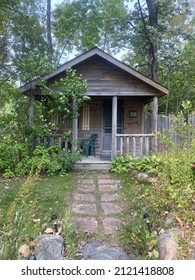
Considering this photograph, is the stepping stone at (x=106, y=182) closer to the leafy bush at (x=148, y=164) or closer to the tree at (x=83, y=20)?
the leafy bush at (x=148, y=164)

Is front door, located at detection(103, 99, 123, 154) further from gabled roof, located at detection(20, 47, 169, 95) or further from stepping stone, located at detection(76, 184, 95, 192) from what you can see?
stepping stone, located at detection(76, 184, 95, 192)

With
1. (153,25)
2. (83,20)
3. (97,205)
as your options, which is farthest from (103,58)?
(83,20)

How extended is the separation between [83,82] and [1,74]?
204 inches

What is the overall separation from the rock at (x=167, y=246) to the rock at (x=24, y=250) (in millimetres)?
1551

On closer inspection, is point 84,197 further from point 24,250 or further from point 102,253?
point 24,250

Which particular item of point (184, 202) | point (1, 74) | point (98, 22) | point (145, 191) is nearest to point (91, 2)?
point (98, 22)

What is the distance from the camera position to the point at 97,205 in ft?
15.2

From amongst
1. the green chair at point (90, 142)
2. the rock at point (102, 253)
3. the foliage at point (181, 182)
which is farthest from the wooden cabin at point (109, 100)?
the rock at point (102, 253)

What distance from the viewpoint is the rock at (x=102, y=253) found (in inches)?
112

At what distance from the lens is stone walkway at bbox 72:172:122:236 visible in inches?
146

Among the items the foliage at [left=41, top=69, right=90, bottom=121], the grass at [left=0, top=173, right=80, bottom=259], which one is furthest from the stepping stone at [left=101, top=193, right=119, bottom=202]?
the foliage at [left=41, top=69, right=90, bottom=121]

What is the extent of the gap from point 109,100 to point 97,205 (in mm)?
6033

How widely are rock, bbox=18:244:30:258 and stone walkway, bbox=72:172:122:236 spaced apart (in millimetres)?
925
